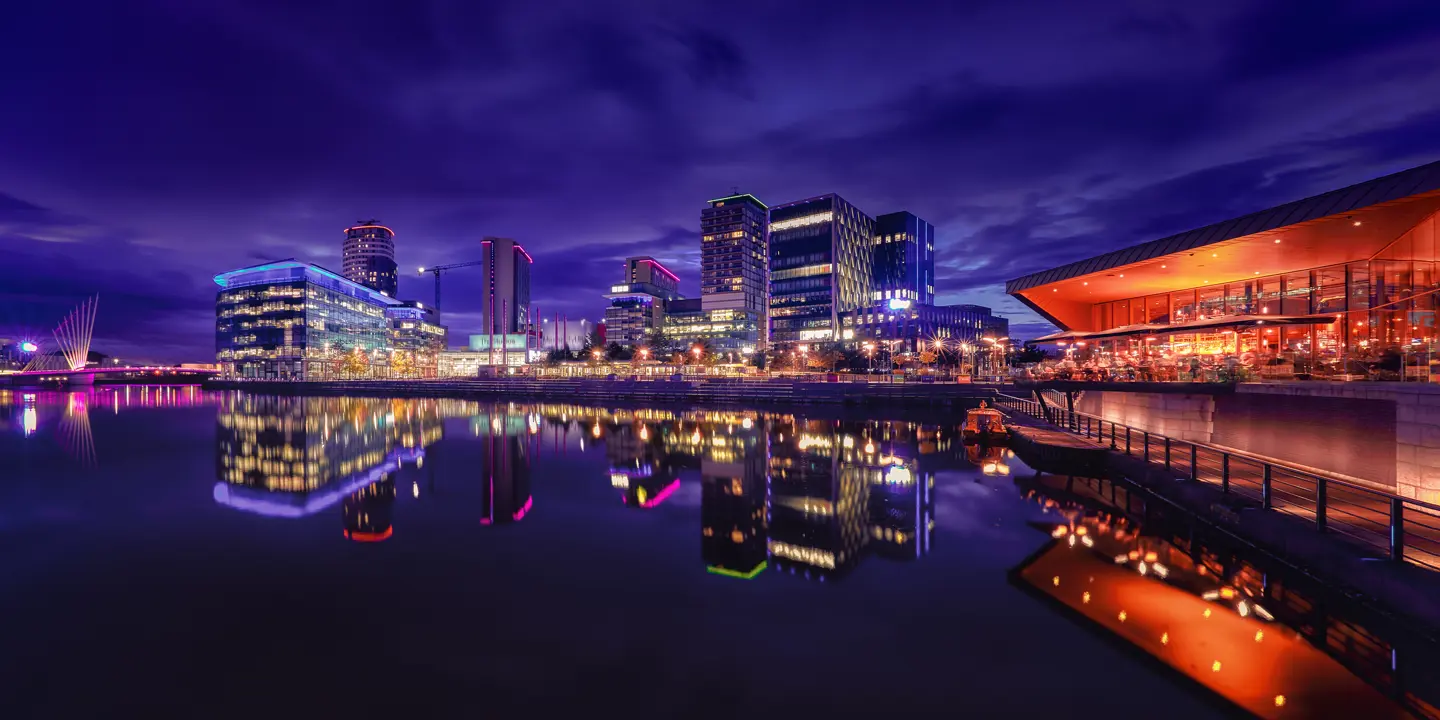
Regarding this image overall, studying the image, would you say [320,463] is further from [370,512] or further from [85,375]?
[85,375]

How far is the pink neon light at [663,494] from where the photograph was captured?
15.3 m

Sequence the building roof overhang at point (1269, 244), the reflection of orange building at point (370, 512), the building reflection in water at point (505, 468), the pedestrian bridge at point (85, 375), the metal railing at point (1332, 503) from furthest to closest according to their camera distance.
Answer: the pedestrian bridge at point (85, 375)
the building roof overhang at point (1269, 244)
the building reflection in water at point (505, 468)
the reflection of orange building at point (370, 512)
the metal railing at point (1332, 503)

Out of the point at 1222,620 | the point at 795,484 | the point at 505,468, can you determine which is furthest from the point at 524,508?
the point at 1222,620

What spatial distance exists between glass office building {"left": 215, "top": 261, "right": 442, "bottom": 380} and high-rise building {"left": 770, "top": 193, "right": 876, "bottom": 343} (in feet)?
342

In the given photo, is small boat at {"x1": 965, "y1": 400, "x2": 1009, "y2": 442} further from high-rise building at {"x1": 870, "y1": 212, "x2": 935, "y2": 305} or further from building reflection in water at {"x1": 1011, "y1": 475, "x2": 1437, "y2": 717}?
high-rise building at {"x1": 870, "y1": 212, "x2": 935, "y2": 305}

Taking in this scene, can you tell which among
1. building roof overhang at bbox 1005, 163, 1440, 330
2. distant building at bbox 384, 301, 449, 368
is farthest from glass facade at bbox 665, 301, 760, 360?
building roof overhang at bbox 1005, 163, 1440, 330

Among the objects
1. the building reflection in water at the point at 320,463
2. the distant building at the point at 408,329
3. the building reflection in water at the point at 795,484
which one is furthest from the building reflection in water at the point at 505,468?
the distant building at the point at 408,329

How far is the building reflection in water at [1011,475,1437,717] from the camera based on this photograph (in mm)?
6129

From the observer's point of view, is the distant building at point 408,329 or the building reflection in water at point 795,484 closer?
the building reflection in water at point 795,484

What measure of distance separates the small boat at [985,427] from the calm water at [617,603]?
29.6ft

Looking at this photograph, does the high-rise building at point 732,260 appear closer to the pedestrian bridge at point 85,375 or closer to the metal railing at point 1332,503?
the pedestrian bridge at point 85,375

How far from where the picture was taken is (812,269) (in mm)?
152625

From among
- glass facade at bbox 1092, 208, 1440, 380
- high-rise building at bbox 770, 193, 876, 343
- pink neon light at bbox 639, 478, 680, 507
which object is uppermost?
high-rise building at bbox 770, 193, 876, 343

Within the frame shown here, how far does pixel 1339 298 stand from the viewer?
71.5 ft
